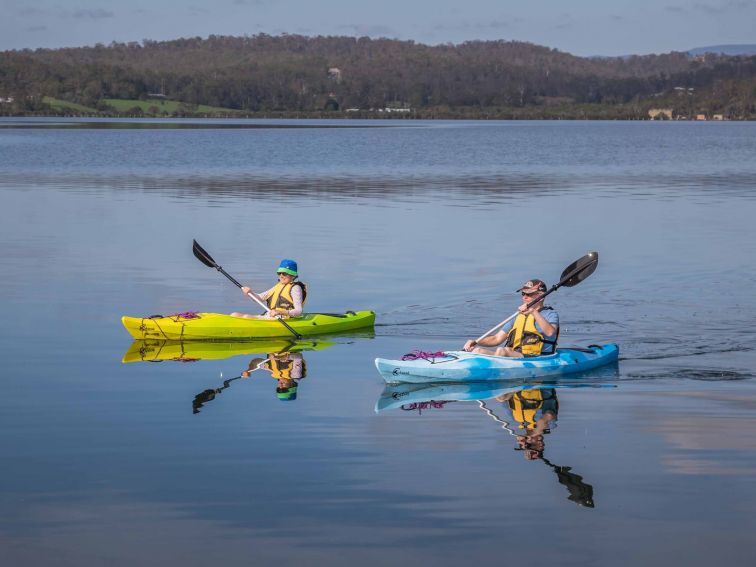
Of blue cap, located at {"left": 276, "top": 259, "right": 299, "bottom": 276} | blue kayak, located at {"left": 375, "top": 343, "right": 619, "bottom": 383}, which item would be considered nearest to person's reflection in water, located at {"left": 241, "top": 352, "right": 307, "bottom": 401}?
blue kayak, located at {"left": 375, "top": 343, "right": 619, "bottom": 383}

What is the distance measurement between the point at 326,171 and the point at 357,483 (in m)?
63.2

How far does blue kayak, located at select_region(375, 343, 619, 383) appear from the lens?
17.7 meters

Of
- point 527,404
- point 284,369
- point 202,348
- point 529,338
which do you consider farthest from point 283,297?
point 527,404

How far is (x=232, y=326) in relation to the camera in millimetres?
21656

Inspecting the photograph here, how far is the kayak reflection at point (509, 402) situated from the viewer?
49.1 ft

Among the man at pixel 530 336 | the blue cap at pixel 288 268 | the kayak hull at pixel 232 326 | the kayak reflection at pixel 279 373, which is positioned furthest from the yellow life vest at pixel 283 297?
the man at pixel 530 336

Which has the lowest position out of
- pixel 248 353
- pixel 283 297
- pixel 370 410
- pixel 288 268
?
pixel 248 353

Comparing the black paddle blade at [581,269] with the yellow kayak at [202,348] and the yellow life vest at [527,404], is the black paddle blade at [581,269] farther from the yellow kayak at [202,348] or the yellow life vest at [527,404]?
the yellow kayak at [202,348]

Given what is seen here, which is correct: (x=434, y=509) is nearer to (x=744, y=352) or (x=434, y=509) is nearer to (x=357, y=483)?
(x=357, y=483)

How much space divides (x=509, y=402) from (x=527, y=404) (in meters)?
0.25

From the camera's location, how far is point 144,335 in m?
21.3

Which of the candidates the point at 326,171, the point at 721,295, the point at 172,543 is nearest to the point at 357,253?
the point at 721,295

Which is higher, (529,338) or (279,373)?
(529,338)

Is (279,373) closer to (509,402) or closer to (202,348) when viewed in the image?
(202,348)
